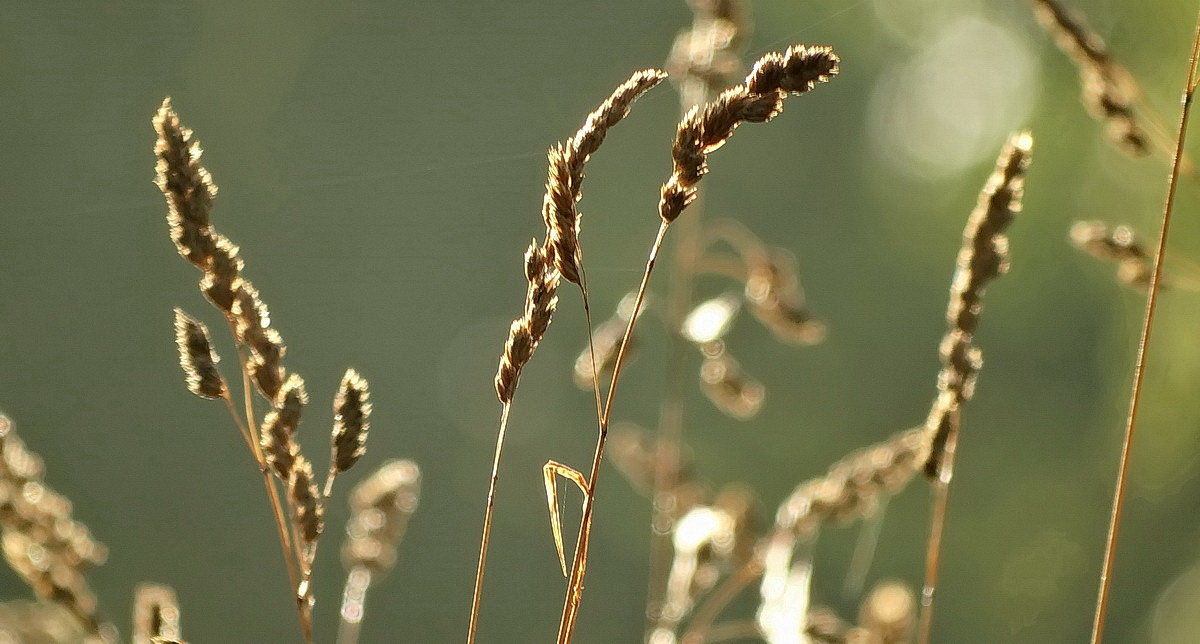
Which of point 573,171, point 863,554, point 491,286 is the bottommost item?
point 573,171

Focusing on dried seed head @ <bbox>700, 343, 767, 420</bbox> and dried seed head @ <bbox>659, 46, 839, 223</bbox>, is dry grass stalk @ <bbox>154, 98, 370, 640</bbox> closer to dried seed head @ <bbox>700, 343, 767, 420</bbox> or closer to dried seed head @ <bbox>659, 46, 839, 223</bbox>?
dried seed head @ <bbox>659, 46, 839, 223</bbox>

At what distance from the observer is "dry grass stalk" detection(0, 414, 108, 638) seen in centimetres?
45

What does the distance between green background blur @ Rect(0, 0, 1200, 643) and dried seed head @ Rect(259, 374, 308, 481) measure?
128 inches

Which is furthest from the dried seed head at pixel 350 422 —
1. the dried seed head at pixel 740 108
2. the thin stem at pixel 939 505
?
the thin stem at pixel 939 505

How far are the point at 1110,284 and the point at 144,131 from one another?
3.65 meters

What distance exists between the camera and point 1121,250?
1.66 ft

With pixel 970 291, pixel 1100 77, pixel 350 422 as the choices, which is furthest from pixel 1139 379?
pixel 350 422

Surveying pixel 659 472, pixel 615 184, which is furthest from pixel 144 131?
pixel 659 472

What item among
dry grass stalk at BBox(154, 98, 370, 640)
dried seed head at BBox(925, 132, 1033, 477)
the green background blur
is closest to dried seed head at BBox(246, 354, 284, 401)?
dry grass stalk at BBox(154, 98, 370, 640)

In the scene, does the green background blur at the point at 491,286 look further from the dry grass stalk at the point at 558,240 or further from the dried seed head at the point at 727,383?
the dry grass stalk at the point at 558,240

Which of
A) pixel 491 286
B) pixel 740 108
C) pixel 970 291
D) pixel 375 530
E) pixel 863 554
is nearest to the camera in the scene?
pixel 740 108

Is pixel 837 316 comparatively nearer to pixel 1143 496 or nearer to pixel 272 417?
pixel 1143 496

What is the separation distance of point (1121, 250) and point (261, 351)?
1.34ft

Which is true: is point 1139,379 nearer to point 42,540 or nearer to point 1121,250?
point 1121,250
